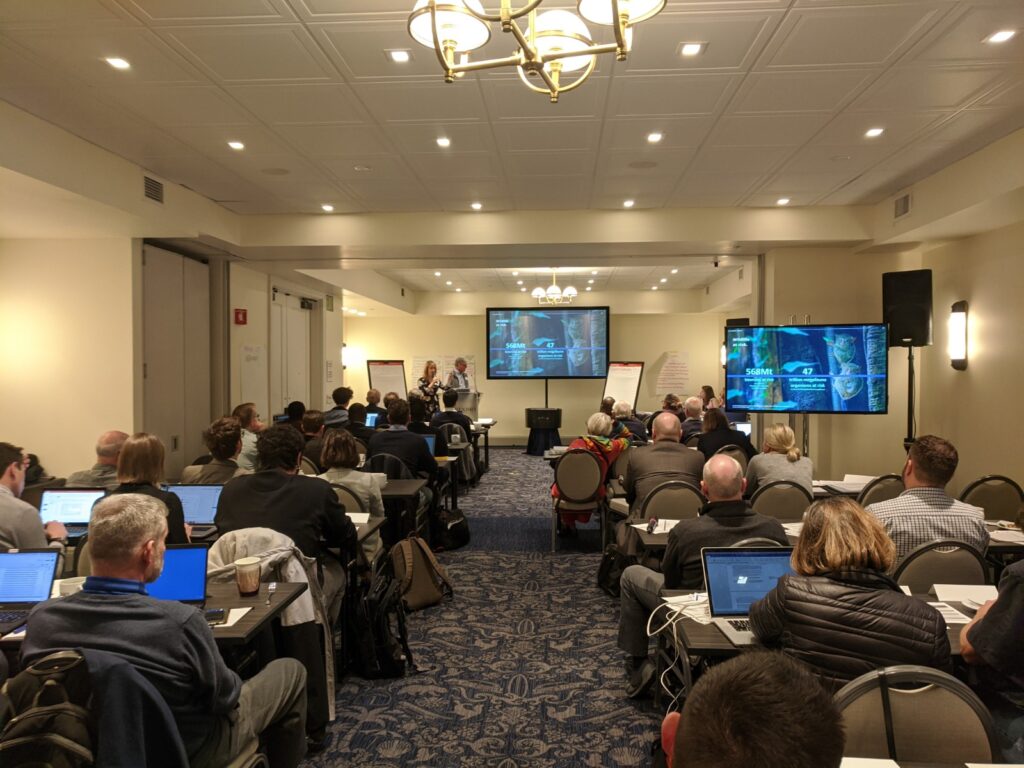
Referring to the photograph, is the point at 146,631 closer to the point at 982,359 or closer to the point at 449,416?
the point at 449,416

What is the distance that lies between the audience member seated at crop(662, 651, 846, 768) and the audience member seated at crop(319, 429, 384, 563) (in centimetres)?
336

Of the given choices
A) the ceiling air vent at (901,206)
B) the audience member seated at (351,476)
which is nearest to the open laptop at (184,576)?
the audience member seated at (351,476)

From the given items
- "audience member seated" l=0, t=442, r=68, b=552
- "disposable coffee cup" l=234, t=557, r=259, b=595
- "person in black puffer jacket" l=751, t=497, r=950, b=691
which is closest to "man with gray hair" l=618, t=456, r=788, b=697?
"person in black puffer jacket" l=751, t=497, r=950, b=691

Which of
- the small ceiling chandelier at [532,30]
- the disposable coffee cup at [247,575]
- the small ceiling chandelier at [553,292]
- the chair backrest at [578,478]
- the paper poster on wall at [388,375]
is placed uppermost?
the small ceiling chandelier at [553,292]

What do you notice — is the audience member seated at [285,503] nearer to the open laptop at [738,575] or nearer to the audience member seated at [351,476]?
the audience member seated at [351,476]

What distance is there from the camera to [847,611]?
1790 mm

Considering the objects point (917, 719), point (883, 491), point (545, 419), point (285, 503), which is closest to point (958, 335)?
point (883, 491)

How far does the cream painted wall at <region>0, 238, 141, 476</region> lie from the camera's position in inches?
228

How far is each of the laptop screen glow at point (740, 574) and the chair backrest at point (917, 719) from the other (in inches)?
31.7

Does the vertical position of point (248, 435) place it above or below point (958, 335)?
below

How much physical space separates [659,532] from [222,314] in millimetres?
6117

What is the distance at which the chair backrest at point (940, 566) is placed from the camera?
2.69 metres

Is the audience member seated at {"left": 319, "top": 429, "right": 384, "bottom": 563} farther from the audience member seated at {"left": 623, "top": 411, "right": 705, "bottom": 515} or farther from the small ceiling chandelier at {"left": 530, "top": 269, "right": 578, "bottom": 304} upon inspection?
the small ceiling chandelier at {"left": 530, "top": 269, "right": 578, "bottom": 304}

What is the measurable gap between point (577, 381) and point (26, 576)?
1263 centimetres
